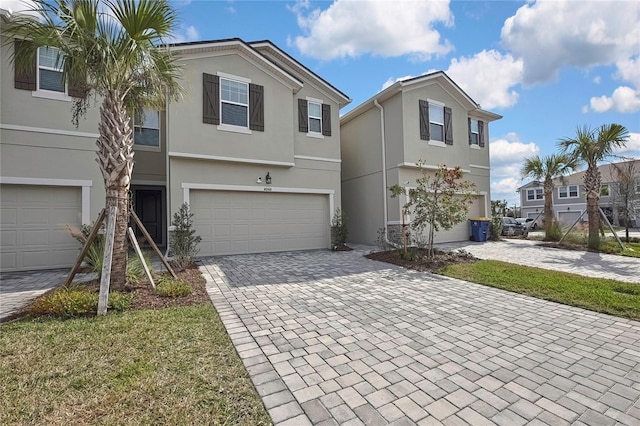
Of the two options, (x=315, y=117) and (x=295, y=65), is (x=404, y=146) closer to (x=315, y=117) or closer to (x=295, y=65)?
(x=315, y=117)

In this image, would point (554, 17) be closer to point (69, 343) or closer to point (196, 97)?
point (196, 97)

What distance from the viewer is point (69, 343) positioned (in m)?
3.54

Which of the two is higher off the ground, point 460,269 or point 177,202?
point 177,202

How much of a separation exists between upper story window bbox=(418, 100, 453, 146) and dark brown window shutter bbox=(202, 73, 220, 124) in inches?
320

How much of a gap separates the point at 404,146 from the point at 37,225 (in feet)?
39.7

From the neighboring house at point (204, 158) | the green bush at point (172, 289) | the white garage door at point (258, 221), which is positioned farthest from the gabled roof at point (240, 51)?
the green bush at point (172, 289)

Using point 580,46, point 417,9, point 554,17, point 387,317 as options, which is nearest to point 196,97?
point 417,9

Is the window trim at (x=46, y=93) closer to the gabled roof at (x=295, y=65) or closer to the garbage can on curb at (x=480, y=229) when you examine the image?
the gabled roof at (x=295, y=65)

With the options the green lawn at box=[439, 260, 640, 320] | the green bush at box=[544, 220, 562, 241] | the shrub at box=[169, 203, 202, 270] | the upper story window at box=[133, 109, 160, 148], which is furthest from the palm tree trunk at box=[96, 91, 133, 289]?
the green bush at box=[544, 220, 562, 241]

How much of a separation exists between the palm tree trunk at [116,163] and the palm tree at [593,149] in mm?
15130

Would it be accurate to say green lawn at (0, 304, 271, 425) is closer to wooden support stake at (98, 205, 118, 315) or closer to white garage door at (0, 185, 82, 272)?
wooden support stake at (98, 205, 118, 315)

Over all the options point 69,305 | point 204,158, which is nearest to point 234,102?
point 204,158

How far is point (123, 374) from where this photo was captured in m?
2.88

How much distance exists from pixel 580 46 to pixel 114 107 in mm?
Answer: 13137
